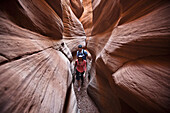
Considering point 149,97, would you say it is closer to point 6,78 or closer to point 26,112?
point 26,112

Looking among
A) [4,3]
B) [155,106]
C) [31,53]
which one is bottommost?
[155,106]

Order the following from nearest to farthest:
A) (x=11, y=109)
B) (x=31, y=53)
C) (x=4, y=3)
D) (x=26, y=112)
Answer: (x=11, y=109) < (x=26, y=112) < (x=4, y=3) < (x=31, y=53)

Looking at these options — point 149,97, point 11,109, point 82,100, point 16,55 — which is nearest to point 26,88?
point 11,109

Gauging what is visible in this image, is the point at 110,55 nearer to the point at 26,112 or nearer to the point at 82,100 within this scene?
the point at 26,112

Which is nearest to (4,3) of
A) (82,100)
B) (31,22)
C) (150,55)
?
(31,22)

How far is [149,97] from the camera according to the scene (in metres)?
0.78

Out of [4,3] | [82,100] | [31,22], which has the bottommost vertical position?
[82,100]

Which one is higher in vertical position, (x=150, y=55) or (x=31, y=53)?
(x=31, y=53)

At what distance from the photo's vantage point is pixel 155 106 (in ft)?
2.36

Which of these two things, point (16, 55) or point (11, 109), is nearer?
point (11, 109)

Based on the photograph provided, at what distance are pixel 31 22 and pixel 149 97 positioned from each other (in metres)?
2.32

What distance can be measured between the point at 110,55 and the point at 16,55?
→ 5.92ft

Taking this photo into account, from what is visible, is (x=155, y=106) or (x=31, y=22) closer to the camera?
(x=155, y=106)

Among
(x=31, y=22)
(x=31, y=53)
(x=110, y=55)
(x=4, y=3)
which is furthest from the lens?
(x=110, y=55)
